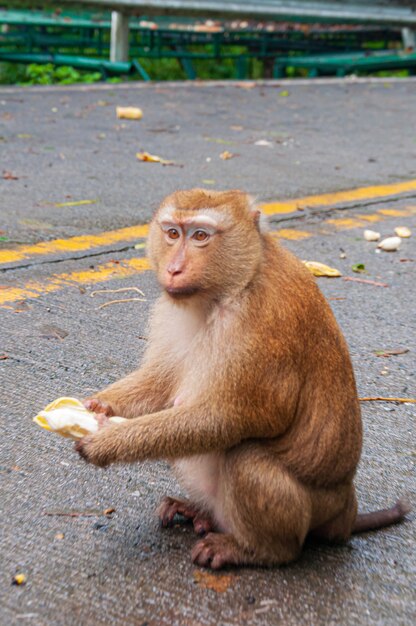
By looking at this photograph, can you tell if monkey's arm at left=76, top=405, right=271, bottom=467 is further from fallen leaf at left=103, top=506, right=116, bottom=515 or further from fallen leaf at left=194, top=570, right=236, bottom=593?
fallen leaf at left=194, top=570, right=236, bottom=593

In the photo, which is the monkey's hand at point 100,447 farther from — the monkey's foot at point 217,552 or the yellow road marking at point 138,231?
the yellow road marking at point 138,231

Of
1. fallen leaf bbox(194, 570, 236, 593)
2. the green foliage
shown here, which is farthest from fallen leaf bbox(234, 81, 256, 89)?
fallen leaf bbox(194, 570, 236, 593)

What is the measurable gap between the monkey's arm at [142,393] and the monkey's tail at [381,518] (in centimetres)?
67

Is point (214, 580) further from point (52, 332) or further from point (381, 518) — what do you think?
point (52, 332)

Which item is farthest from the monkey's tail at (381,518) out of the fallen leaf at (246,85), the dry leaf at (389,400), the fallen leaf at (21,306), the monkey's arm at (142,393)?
the fallen leaf at (246,85)

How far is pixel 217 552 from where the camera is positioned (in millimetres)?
2619

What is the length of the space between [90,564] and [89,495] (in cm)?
36

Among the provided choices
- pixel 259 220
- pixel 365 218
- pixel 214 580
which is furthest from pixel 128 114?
pixel 214 580

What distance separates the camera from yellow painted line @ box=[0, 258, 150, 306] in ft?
14.6

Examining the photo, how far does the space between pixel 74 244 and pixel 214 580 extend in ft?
9.83

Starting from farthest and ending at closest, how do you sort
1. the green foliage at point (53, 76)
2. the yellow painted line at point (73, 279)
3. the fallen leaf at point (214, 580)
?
the green foliage at point (53, 76) → the yellow painted line at point (73, 279) → the fallen leaf at point (214, 580)

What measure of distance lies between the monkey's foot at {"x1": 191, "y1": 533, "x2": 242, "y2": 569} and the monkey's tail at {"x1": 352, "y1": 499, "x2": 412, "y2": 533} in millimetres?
381

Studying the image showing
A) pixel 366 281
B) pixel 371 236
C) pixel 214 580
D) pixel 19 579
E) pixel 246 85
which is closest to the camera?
pixel 19 579

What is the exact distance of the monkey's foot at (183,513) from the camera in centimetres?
282
